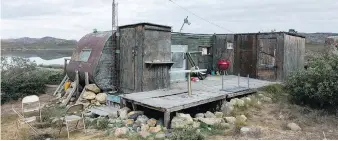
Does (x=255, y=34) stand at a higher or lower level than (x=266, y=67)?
higher

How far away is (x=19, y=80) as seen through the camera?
14.5 m

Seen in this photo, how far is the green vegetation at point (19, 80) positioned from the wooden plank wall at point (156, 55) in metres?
6.69

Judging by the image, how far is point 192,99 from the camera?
966 cm

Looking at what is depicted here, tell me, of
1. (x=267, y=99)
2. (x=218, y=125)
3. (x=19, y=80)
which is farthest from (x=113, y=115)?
(x=19, y=80)

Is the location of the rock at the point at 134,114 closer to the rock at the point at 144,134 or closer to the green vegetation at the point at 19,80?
the rock at the point at 144,134

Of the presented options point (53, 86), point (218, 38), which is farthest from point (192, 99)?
point (53, 86)

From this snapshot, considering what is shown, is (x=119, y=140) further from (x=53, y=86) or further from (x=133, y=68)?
(x=53, y=86)

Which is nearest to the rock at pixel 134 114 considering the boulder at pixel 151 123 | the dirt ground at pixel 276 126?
the boulder at pixel 151 123

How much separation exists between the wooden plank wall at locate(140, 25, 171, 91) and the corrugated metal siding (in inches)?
110

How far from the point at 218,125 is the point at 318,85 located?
3728 millimetres

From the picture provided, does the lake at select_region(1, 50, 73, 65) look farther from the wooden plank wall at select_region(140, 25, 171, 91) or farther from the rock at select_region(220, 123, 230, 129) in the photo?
the rock at select_region(220, 123, 230, 129)

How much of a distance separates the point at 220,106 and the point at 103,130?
4153 mm

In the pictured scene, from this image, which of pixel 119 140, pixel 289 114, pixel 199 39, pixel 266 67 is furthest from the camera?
pixel 199 39

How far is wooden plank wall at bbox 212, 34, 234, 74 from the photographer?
1617 cm
